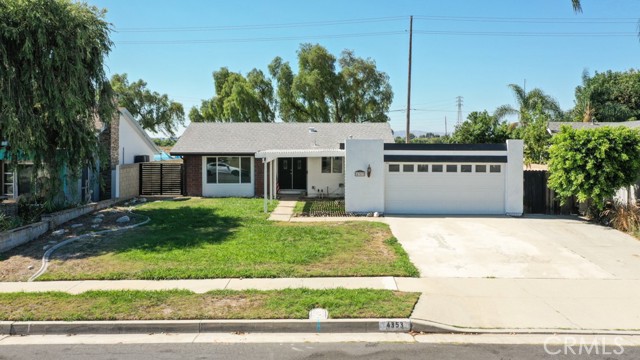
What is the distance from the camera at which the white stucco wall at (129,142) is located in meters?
22.0

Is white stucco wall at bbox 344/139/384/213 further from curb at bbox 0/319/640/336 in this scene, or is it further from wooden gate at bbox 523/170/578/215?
curb at bbox 0/319/640/336

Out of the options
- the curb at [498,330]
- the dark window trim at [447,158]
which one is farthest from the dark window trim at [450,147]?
the curb at [498,330]

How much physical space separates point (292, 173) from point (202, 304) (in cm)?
1680

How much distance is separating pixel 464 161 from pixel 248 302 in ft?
39.0

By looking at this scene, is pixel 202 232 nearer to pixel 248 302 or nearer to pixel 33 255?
pixel 33 255

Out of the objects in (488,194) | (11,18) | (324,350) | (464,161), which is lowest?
(324,350)

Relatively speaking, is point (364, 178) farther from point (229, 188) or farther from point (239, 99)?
point (239, 99)

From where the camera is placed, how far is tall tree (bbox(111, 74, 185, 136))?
176 ft

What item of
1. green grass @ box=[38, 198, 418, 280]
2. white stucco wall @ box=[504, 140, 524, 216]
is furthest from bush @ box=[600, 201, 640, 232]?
green grass @ box=[38, 198, 418, 280]

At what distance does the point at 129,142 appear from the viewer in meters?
23.0

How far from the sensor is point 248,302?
731cm

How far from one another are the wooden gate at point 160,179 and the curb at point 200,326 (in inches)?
671

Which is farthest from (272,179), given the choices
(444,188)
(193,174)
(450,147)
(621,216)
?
(621,216)

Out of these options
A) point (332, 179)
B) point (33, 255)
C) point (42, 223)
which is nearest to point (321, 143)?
point (332, 179)
